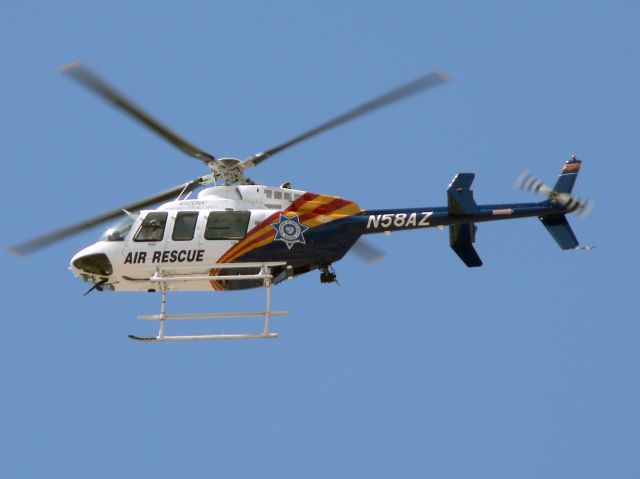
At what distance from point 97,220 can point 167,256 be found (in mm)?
1168

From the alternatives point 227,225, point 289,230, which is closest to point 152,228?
point 227,225

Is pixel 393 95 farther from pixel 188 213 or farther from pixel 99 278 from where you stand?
pixel 99 278

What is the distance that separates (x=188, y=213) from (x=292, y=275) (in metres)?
1.58

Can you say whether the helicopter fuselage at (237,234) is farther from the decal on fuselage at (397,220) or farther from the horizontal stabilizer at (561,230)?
the horizontal stabilizer at (561,230)

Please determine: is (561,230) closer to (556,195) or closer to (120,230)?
(556,195)

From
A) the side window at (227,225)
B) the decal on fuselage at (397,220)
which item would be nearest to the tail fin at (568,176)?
the decal on fuselage at (397,220)

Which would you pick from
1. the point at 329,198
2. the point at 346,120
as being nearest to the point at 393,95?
the point at 346,120

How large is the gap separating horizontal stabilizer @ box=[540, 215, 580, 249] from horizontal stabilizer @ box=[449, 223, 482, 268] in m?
1.02

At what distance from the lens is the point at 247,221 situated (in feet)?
46.8

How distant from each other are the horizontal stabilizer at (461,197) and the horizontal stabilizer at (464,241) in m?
0.53

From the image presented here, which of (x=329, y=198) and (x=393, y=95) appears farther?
(x=329, y=198)

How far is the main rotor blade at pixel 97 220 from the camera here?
1407 centimetres

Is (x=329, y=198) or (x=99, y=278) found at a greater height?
(x=329, y=198)

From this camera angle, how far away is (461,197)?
1456 cm
